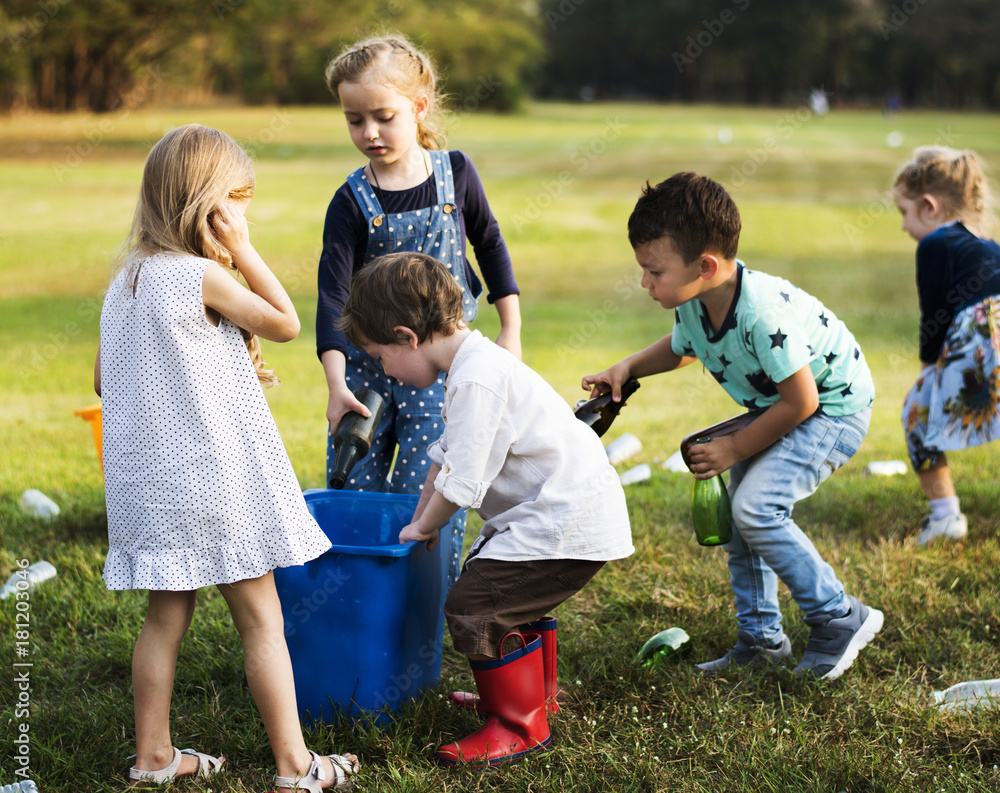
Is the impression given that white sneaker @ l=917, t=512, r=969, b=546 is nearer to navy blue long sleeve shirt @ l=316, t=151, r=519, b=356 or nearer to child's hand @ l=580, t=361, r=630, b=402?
child's hand @ l=580, t=361, r=630, b=402

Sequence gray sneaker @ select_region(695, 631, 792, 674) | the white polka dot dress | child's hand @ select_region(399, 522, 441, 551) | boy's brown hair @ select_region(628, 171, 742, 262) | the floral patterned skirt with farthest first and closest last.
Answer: the floral patterned skirt
gray sneaker @ select_region(695, 631, 792, 674)
boy's brown hair @ select_region(628, 171, 742, 262)
child's hand @ select_region(399, 522, 441, 551)
the white polka dot dress

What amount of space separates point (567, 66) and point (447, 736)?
71.2m

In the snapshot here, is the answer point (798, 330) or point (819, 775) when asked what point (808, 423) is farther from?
point (819, 775)

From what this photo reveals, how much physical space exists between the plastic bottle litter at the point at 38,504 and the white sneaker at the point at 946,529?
3.35 meters

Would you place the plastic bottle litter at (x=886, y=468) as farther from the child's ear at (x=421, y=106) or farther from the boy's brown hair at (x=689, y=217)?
the child's ear at (x=421, y=106)

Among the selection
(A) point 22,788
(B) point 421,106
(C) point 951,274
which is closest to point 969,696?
(C) point 951,274

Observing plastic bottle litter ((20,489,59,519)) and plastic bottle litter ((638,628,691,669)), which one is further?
plastic bottle litter ((20,489,59,519))

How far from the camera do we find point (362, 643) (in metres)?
2.34

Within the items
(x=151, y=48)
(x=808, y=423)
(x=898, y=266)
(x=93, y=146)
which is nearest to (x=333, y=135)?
(x=93, y=146)

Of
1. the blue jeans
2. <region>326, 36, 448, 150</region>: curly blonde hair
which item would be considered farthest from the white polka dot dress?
the blue jeans

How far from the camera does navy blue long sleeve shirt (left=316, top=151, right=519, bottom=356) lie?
8.96ft

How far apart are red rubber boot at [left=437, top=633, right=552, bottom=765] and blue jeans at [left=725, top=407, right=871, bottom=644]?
0.71 m

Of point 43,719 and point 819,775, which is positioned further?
point 43,719

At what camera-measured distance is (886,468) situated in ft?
14.9
